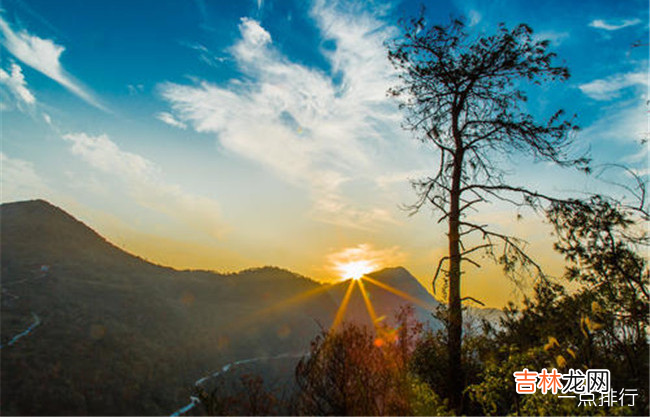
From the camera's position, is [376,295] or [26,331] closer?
[26,331]

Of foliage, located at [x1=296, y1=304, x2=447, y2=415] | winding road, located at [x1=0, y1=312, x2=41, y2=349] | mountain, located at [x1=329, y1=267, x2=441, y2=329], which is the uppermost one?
foliage, located at [x1=296, y1=304, x2=447, y2=415]

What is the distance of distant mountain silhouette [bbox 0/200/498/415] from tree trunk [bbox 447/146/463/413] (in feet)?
13.3

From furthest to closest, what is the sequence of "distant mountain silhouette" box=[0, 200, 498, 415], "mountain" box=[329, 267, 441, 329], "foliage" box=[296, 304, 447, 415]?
"mountain" box=[329, 267, 441, 329], "distant mountain silhouette" box=[0, 200, 498, 415], "foliage" box=[296, 304, 447, 415]

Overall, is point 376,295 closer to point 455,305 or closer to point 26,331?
point 26,331

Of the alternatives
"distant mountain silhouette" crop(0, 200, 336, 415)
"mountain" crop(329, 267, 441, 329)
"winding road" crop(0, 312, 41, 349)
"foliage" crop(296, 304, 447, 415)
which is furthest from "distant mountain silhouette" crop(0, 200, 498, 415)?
"mountain" crop(329, 267, 441, 329)

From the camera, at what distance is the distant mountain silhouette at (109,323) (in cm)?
3312

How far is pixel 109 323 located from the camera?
44.6m

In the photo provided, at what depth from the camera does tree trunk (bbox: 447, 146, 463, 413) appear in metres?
8.14

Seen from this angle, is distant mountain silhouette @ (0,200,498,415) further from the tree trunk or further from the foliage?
the foliage

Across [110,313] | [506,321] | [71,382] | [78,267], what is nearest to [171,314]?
[110,313]

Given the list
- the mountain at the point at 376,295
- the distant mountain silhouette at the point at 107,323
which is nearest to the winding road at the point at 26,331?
the distant mountain silhouette at the point at 107,323

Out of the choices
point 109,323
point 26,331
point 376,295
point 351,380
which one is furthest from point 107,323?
point 376,295

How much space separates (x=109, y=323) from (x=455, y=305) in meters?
50.9

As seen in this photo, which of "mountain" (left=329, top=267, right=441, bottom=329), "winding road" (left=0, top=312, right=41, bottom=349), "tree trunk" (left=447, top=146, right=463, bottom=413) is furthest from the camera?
"mountain" (left=329, top=267, right=441, bottom=329)
